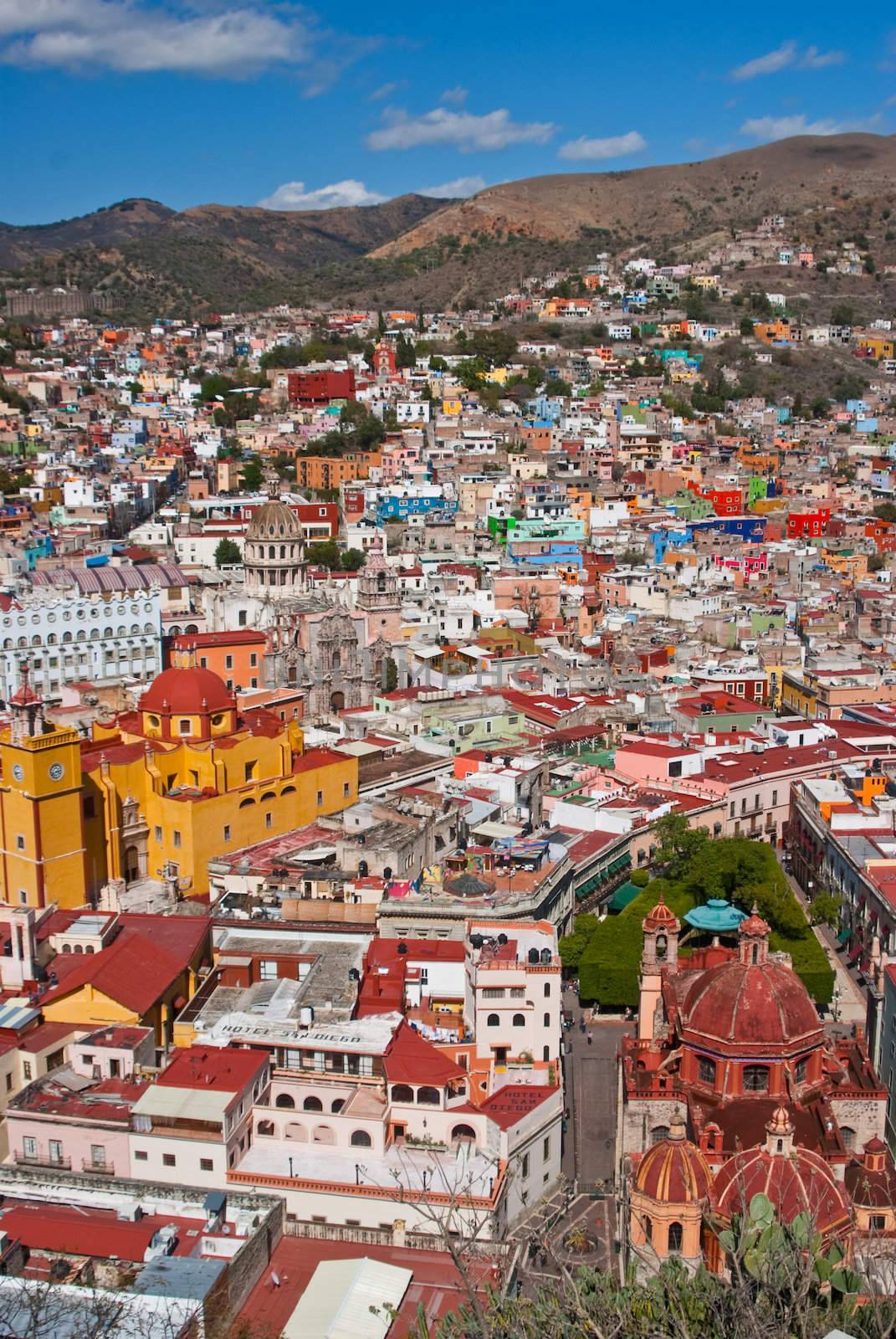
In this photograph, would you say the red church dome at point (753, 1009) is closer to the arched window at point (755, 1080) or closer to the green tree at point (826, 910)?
the arched window at point (755, 1080)

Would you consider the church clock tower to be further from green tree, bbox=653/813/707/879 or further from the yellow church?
green tree, bbox=653/813/707/879

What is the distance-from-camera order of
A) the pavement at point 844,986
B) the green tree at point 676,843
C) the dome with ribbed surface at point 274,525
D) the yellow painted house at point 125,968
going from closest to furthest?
the yellow painted house at point 125,968 < the pavement at point 844,986 < the green tree at point 676,843 < the dome with ribbed surface at point 274,525

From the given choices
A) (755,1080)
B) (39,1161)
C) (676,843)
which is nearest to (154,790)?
(39,1161)

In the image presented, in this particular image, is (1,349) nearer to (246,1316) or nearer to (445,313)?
(445,313)

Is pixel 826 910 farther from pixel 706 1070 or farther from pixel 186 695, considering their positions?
pixel 186 695

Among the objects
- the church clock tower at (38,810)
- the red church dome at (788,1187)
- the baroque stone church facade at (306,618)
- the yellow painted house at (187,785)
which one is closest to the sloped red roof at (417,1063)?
the red church dome at (788,1187)
